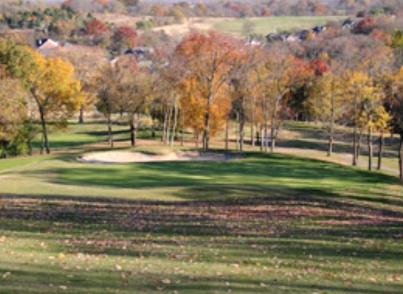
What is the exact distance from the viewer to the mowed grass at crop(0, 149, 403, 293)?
492 inches

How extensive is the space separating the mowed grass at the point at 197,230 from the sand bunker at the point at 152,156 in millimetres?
7778

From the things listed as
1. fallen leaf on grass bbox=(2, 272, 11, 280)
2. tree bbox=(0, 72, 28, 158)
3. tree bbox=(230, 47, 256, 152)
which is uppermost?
tree bbox=(230, 47, 256, 152)

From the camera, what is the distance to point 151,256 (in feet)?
50.4

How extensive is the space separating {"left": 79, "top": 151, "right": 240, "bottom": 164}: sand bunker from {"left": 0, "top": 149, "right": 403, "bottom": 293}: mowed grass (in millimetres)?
7778

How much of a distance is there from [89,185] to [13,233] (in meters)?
16.3

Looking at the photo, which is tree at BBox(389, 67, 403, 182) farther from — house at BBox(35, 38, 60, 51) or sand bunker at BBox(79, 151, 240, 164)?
house at BBox(35, 38, 60, 51)

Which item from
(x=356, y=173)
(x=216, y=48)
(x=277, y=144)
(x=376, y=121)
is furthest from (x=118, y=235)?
(x=277, y=144)

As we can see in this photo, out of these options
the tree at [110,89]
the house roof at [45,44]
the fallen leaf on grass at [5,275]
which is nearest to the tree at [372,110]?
the tree at [110,89]

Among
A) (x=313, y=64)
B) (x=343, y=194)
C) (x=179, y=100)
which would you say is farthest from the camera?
(x=313, y=64)

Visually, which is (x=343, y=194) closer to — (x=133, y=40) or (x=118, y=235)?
(x=118, y=235)

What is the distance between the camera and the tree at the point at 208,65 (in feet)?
199

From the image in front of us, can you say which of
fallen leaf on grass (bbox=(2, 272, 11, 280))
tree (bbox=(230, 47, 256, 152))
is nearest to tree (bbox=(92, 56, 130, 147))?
tree (bbox=(230, 47, 256, 152))

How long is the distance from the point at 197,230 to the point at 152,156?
32.6m

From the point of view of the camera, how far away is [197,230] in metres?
21.1
